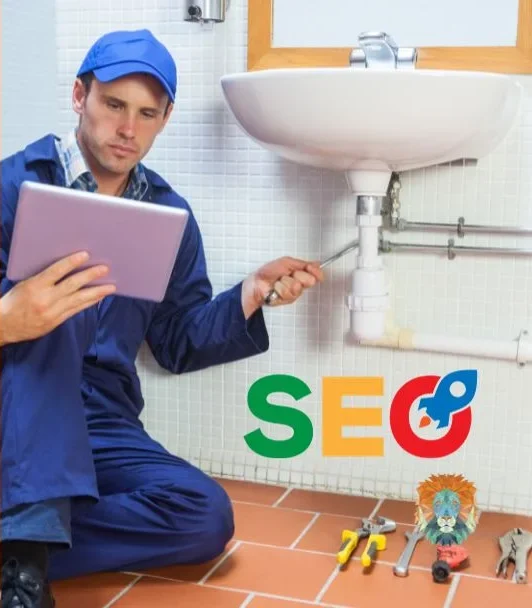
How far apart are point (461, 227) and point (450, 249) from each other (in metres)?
0.05

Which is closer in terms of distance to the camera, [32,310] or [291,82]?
[32,310]

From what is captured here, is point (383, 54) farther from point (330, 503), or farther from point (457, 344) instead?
point (330, 503)

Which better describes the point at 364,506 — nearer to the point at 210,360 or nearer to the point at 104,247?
the point at 210,360

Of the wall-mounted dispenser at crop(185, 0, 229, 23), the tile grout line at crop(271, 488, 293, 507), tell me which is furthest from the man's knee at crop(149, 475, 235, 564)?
the wall-mounted dispenser at crop(185, 0, 229, 23)

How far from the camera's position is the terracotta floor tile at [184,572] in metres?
1.73

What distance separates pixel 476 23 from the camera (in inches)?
75.5

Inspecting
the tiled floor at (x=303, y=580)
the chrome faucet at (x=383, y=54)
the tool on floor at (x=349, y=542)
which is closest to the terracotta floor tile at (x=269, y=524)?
the tiled floor at (x=303, y=580)

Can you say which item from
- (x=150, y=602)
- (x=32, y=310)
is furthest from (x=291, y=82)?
(x=150, y=602)

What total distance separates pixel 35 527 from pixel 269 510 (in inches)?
27.7

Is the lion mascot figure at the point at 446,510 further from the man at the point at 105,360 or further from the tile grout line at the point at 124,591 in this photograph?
the tile grout line at the point at 124,591

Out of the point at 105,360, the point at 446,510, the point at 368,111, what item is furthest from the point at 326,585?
the point at 368,111

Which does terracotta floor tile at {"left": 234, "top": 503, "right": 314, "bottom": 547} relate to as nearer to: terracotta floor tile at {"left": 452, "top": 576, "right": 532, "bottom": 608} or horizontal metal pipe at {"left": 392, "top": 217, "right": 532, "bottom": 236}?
terracotta floor tile at {"left": 452, "top": 576, "right": 532, "bottom": 608}

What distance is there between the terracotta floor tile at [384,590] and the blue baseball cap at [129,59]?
0.90m

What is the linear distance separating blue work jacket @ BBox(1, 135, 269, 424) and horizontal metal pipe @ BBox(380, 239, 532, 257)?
32 centimetres
